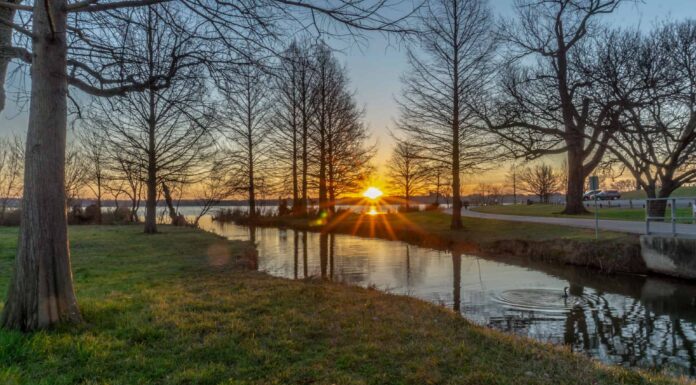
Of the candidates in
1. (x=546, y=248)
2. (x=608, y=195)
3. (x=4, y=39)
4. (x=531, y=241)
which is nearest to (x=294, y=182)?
(x=531, y=241)

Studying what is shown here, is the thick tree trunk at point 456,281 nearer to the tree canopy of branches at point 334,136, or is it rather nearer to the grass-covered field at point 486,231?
the grass-covered field at point 486,231

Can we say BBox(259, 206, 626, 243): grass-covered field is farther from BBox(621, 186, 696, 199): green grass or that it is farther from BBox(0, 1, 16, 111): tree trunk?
BBox(621, 186, 696, 199): green grass

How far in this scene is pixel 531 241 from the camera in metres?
16.4

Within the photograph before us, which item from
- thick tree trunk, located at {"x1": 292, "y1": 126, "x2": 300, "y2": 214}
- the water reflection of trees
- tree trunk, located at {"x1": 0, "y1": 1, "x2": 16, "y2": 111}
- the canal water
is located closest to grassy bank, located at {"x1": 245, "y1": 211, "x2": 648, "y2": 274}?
the canal water

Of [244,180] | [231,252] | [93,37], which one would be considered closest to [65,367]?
[93,37]

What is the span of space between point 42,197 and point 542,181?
2570 inches

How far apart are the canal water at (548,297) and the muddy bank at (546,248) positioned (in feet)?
2.46

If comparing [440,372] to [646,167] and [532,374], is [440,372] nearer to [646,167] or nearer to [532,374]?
[532,374]

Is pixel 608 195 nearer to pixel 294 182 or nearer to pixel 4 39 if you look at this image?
pixel 294 182

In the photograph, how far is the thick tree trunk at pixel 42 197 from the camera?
16.2ft

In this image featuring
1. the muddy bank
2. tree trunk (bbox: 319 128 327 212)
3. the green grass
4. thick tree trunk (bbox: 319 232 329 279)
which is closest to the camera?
the muddy bank

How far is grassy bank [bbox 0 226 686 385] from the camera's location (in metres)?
4.00

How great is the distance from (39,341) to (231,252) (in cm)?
947

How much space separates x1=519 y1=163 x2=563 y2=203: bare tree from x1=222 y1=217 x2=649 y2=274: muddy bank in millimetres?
42832
